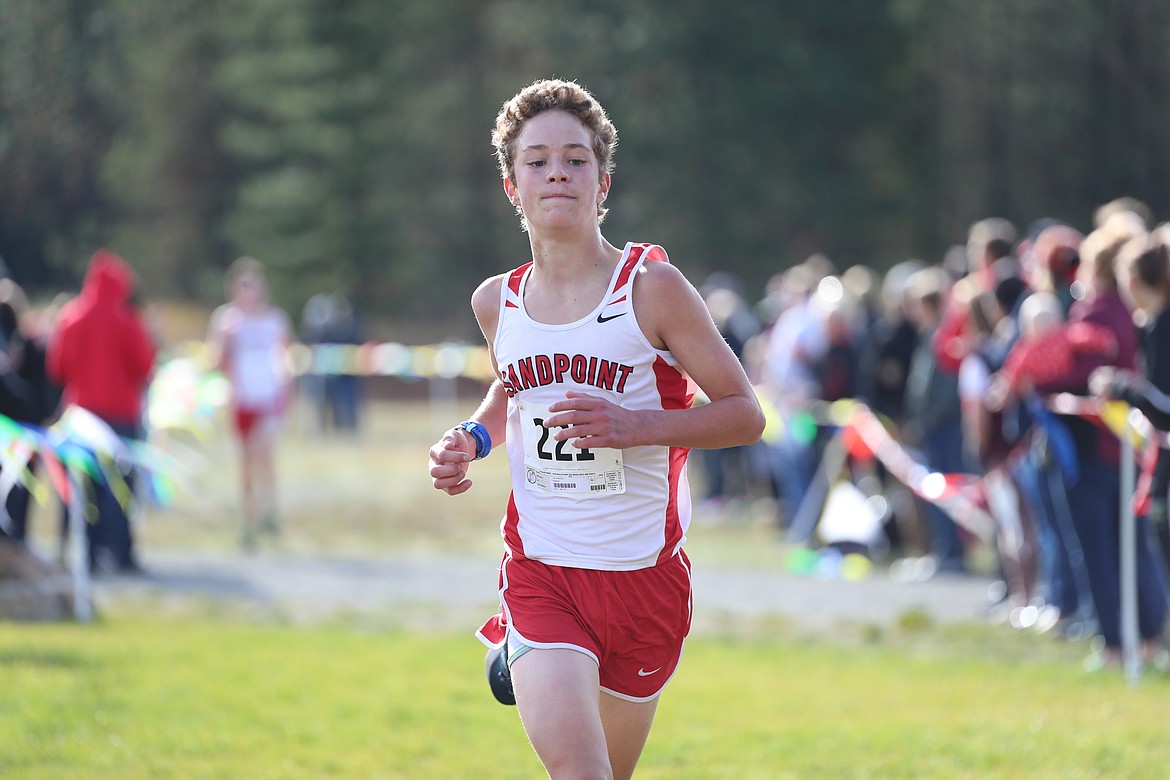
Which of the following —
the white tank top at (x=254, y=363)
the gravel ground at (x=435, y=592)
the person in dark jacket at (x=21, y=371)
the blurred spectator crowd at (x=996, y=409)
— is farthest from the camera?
the white tank top at (x=254, y=363)

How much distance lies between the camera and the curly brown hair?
4.06 m

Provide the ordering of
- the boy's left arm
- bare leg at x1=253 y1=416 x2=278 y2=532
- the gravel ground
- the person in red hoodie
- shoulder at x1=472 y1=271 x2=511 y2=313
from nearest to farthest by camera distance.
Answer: the boy's left arm
shoulder at x1=472 y1=271 x2=511 y2=313
the gravel ground
the person in red hoodie
bare leg at x1=253 y1=416 x2=278 y2=532

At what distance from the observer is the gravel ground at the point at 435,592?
398 inches

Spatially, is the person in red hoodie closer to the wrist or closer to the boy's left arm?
the wrist

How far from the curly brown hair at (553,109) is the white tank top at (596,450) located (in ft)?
1.03

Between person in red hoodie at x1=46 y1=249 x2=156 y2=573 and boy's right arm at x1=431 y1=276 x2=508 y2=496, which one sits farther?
person in red hoodie at x1=46 y1=249 x2=156 y2=573

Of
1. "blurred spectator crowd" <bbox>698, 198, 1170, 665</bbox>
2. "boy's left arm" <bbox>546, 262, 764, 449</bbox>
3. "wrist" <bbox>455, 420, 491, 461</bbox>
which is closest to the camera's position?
"boy's left arm" <bbox>546, 262, 764, 449</bbox>

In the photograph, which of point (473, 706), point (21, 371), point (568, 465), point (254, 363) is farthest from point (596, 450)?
point (254, 363)

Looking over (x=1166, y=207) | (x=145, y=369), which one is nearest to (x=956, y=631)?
(x=145, y=369)

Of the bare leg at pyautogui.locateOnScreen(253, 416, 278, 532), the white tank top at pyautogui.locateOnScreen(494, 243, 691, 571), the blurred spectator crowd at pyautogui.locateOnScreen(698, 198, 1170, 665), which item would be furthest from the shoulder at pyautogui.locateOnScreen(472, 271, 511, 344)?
the bare leg at pyautogui.locateOnScreen(253, 416, 278, 532)

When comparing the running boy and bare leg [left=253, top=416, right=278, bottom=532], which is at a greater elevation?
the running boy

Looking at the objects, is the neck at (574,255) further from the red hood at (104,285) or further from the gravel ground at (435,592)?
the red hood at (104,285)

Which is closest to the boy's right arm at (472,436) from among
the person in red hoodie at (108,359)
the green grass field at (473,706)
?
the green grass field at (473,706)

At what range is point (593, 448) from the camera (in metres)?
3.80
